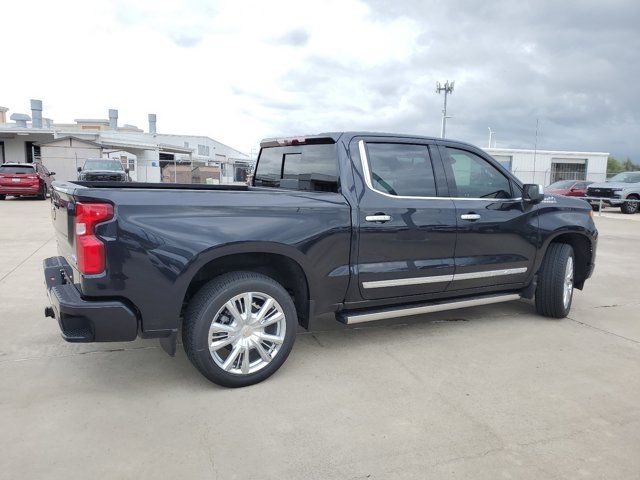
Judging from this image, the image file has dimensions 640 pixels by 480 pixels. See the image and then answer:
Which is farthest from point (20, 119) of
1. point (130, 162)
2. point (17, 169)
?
point (17, 169)

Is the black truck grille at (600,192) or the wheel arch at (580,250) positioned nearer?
the wheel arch at (580,250)

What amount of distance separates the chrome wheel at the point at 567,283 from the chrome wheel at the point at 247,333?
10.5ft

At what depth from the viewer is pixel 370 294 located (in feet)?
13.6

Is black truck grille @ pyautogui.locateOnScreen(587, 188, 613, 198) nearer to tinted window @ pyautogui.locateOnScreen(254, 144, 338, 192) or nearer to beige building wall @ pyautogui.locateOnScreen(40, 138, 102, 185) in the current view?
tinted window @ pyautogui.locateOnScreen(254, 144, 338, 192)

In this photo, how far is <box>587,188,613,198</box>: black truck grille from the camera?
21.7m

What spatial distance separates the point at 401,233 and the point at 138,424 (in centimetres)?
236

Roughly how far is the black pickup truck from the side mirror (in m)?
0.01

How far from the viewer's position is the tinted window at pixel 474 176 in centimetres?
466

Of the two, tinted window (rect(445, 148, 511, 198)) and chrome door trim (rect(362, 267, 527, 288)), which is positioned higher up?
tinted window (rect(445, 148, 511, 198))

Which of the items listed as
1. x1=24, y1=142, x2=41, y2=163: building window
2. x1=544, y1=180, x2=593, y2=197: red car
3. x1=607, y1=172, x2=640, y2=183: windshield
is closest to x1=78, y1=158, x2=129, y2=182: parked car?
x1=24, y1=142, x2=41, y2=163: building window

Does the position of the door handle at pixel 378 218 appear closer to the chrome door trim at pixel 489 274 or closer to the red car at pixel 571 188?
the chrome door trim at pixel 489 274

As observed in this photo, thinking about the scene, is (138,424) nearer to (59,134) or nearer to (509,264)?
(509,264)

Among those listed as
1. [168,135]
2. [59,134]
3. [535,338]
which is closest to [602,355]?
[535,338]

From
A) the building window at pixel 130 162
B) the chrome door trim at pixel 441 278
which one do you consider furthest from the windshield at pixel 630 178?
the building window at pixel 130 162
